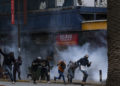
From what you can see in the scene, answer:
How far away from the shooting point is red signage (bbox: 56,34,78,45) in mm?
32000

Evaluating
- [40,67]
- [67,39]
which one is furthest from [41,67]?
[67,39]

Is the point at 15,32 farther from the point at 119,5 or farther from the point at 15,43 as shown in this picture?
the point at 119,5

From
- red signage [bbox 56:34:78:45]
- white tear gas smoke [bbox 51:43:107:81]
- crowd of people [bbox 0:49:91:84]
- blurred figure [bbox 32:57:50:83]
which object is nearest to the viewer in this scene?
crowd of people [bbox 0:49:91:84]

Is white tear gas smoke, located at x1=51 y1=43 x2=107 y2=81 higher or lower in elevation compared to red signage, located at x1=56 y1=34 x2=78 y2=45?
lower

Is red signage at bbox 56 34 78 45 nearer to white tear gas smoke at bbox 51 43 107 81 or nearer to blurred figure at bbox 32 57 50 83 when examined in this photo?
white tear gas smoke at bbox 51 43 107 81

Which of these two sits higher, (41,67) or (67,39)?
(67,39)

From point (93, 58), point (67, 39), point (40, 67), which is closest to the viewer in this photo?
point (40, 67)

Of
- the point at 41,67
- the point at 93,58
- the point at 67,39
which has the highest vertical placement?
the point at 67,39

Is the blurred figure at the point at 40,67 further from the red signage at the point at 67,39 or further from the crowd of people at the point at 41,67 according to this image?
the red signage at the point at 67,39

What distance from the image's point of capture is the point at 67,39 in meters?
32.5

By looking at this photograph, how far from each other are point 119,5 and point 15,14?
26.4 metres

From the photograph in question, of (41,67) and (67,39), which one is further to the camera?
(67,39)

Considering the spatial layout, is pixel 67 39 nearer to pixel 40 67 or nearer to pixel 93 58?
pixel 93 58

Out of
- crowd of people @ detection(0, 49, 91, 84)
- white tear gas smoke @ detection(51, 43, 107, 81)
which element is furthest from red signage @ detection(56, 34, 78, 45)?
crowd of people @ detection(0, 49, 91, 84)
